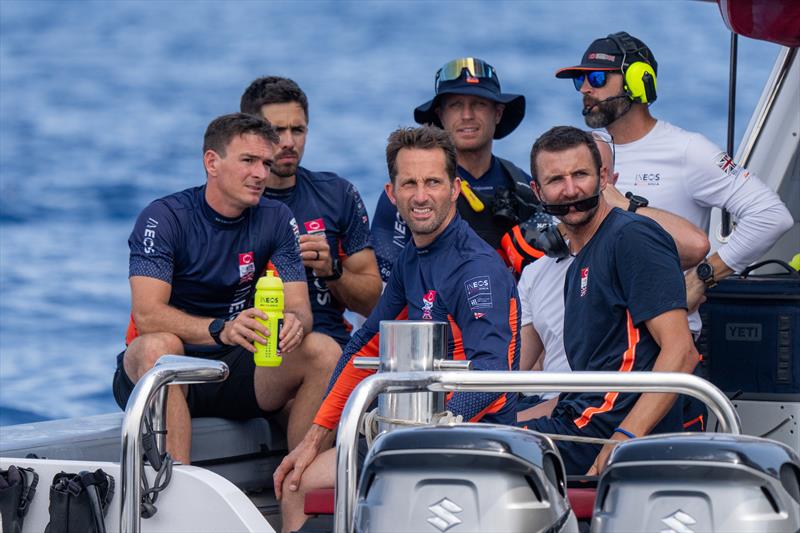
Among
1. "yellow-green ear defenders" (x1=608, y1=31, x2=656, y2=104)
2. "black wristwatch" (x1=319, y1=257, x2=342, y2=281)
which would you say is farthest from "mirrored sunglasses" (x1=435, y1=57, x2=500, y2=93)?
"black wristwatch" (x1=319, y1=257, x2=342, y2=281)

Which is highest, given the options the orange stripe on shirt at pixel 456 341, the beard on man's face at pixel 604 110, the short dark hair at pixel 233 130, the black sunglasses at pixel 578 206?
the beard on man's face at pixel 604 110

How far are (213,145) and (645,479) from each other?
2316mm

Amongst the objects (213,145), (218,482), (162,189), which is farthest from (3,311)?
(218,482)

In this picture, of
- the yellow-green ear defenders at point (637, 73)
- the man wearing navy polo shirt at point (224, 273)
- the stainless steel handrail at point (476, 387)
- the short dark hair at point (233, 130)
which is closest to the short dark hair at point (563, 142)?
the yellow-green ear defenders at point (637, 73)

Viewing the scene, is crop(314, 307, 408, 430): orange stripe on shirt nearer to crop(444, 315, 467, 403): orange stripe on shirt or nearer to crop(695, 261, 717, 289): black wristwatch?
crop(444, 315, 467, 403): orange stripe on shirt

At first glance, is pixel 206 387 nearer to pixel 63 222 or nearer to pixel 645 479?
pixel 645 479

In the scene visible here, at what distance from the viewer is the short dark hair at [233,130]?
3.73 m

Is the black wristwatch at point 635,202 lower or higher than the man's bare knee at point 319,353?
higher

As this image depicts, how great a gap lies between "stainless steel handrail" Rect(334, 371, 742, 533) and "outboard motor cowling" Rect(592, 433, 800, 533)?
0.21 m

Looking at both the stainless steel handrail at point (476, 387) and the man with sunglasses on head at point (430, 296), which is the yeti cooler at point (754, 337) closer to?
the man with sunglasses on head at point (430, 296)

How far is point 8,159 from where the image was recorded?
16688 millimetres

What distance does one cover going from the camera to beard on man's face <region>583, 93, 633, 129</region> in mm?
3752

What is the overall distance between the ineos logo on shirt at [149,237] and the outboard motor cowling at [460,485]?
76.2 inches

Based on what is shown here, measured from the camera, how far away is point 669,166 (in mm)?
3678
